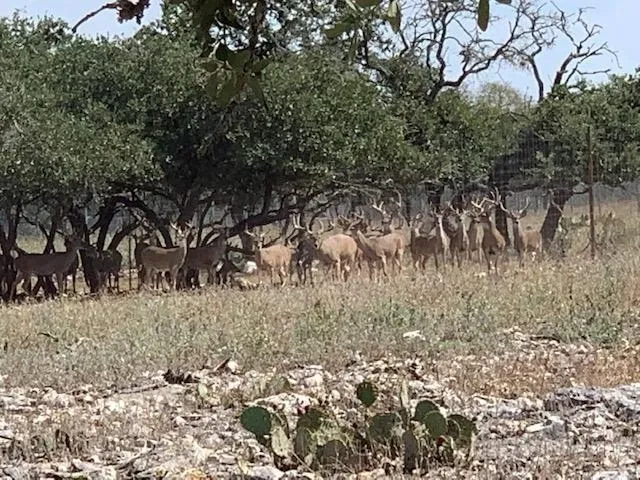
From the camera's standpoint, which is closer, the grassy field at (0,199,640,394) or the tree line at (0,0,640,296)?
the grassy field at (0,199,640,394)

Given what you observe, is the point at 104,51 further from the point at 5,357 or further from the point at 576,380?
the point at 576,380

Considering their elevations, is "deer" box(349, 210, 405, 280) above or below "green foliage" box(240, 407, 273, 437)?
above

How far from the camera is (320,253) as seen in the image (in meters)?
21.6

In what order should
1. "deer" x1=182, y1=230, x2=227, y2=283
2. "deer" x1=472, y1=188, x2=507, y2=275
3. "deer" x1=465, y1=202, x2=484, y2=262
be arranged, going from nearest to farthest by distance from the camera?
"deer" x1=472, y1=188, x2=507, y2=275, "deer" x1=465, y1=202, x2=484, y2=262, "deer" x1=182, y1=230, x2=227, y2=283

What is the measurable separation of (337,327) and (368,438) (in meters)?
5.21

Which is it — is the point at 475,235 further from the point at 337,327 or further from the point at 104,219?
the point at 337,327

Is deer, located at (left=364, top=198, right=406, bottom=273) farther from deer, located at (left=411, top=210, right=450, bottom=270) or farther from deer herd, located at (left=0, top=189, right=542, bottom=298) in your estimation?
deer, located at (left=411, top=210, right=450, bottom=270)

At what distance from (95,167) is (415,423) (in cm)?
1423

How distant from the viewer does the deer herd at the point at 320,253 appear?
21859 millimetres

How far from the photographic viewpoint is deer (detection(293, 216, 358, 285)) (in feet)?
70.4

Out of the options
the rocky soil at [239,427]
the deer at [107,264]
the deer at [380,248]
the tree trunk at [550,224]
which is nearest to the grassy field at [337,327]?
the rocky soil at [239,427]

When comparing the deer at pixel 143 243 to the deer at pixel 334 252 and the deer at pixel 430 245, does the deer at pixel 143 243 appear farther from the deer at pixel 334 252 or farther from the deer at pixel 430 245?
the deer at pixel 430 245

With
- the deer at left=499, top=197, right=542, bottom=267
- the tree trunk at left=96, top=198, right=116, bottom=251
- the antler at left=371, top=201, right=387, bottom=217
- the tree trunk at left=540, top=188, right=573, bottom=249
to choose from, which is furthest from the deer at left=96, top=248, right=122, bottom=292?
the tree trunk at left=540, top=188, right=573, bottom=249

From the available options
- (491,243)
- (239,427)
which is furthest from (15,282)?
(239,427)
